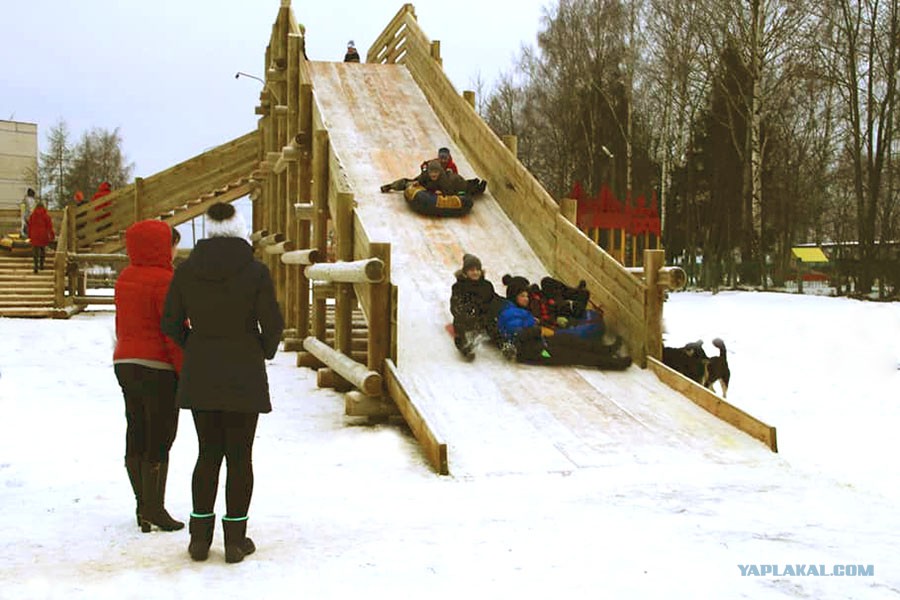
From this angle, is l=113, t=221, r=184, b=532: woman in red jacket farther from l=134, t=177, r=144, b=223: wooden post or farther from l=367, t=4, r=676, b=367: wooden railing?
l=134, t=177, r=144, b=223: wooden post

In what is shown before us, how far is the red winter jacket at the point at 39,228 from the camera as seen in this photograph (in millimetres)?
16859

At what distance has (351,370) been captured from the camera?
779cm

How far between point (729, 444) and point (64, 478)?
4447 mm

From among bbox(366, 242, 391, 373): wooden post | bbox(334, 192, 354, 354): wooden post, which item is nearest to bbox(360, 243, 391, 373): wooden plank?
bbox(366, 242, 391, 373): wooden post

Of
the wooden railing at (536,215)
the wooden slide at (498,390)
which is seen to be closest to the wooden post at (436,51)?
the wooden railing at (536,215)

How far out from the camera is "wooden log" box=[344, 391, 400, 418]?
7402mm

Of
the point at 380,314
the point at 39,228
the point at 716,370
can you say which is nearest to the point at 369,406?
the point at 380,314

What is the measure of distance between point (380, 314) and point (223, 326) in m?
3.38

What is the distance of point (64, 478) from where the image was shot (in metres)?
5.67

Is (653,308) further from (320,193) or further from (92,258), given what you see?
(92,258)

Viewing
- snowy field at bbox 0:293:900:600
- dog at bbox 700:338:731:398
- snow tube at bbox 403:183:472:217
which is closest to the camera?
snowy field at bbox 0:293:900:600

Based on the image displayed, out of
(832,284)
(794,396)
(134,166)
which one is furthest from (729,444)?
(134,166)

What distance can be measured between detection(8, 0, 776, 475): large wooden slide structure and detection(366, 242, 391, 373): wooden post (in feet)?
0.04

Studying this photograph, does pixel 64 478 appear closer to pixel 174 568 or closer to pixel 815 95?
pixel 174 568
